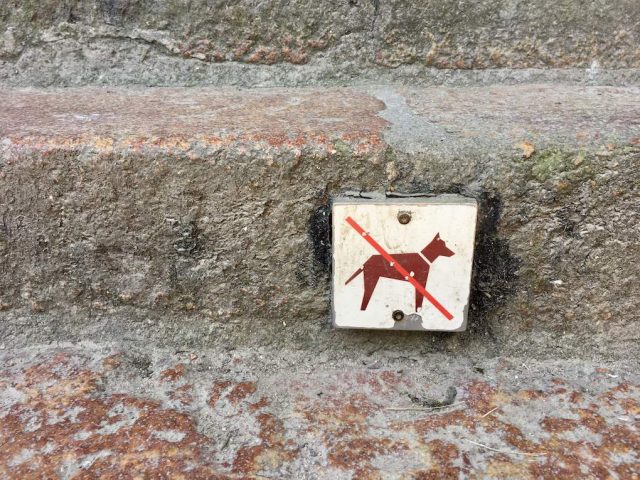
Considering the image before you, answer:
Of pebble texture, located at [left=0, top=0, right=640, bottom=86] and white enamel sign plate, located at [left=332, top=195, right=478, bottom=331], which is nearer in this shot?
white enamel sign plate, located at [left=332, top=195, right=478, bottom=331]

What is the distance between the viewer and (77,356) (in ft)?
2.36

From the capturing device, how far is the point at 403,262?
0.65 metres

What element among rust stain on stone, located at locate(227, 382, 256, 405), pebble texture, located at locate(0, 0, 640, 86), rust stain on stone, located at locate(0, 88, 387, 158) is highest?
pebble texture, located at locate(0, 0, 640, 86)

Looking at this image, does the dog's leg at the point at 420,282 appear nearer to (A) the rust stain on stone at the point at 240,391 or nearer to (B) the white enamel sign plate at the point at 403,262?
(B) the white enamel sign plate at the point at 403,262

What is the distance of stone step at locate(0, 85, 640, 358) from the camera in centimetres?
63

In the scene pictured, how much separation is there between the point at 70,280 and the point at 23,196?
0.40ft

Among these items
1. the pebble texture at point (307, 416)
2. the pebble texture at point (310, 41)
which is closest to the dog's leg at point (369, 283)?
the pebble texture at point (307, 416)

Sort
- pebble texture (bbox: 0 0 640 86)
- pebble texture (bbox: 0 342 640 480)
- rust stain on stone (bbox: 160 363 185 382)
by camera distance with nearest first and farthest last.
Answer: pebble texture (bbox: 0 342 640 480) < rust stain on stone (bbox: 160 363 185 382) < pebble texture (bbox: 0 0 640 86)

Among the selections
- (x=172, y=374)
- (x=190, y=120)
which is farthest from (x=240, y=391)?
(x=190, y=120)

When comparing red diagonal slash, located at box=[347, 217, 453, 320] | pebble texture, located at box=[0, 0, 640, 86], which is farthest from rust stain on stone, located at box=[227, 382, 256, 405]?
pebble texture, located at box=[0, 0, 640, 86]

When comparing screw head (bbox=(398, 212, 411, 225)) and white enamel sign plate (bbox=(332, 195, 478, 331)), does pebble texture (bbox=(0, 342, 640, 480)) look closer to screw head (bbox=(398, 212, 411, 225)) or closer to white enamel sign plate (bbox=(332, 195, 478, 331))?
white enamel sign plate (bbox=(332, 195, 478, 331))

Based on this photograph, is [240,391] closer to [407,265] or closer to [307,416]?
[307,416]

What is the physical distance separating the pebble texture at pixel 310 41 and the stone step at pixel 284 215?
14cm

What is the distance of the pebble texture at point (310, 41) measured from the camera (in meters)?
0.84
